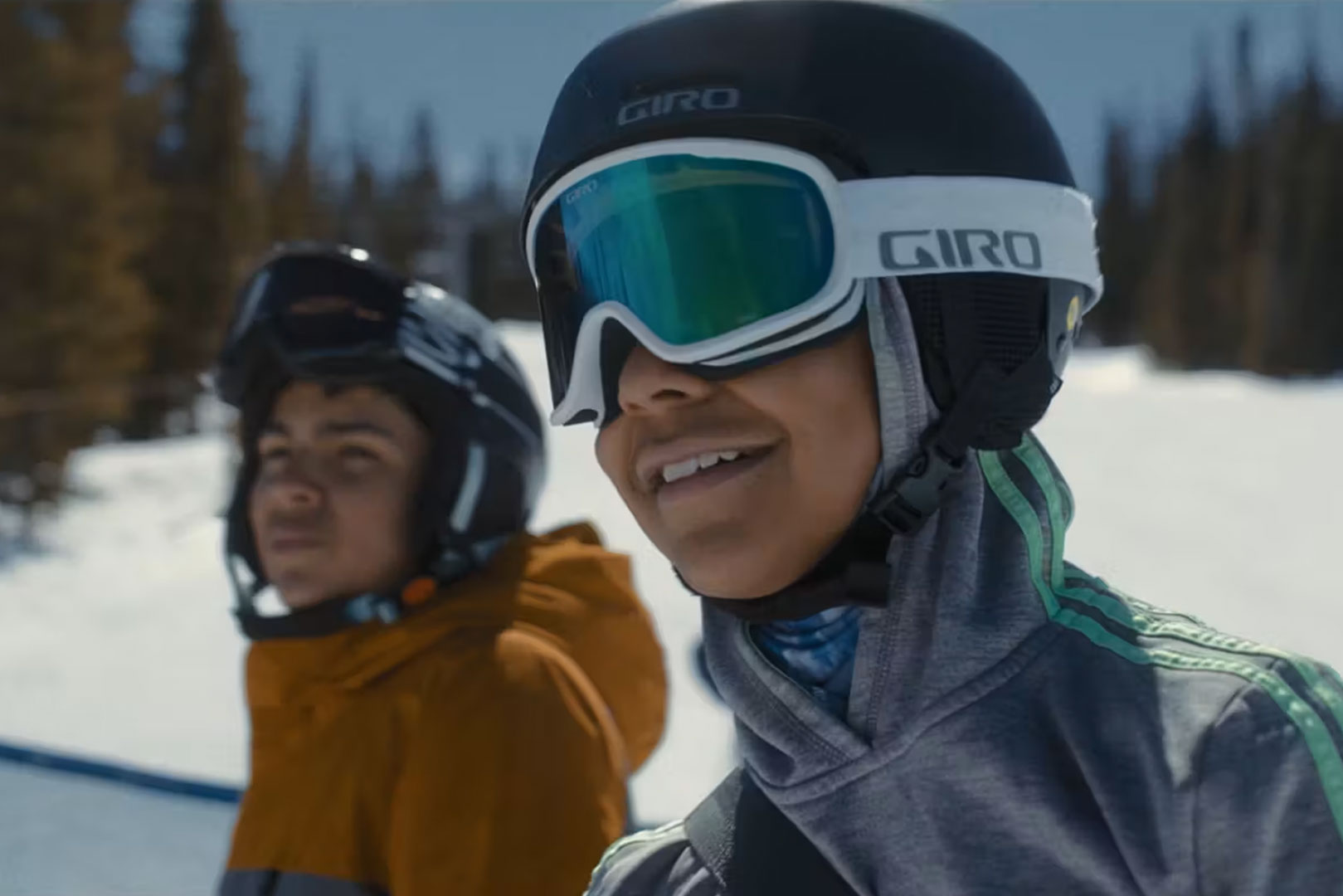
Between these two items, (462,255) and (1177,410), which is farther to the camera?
(462,255)

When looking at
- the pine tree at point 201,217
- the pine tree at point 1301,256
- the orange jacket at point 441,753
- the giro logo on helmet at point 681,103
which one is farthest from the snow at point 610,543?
the pine tree at point 1301,256

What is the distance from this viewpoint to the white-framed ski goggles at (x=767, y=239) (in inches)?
40.4

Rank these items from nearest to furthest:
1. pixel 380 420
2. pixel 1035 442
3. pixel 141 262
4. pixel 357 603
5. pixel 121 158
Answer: pixel 1035 442 < pixel 357 603 < pixel 380 420 < pixel 121 158 < pixel 141 262

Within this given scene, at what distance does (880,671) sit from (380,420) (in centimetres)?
142

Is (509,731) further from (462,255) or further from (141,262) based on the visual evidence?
(462,255)


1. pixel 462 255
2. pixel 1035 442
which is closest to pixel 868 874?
pixel 1035 442

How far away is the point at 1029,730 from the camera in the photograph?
2.94ft

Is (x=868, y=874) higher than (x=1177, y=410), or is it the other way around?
(x=868, y=874)

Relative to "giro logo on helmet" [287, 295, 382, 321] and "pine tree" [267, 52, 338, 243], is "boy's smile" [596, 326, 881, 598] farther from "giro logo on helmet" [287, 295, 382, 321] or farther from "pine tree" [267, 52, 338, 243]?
"pine tree" [267, 52, 338, 243]

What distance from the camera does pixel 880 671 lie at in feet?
3.19

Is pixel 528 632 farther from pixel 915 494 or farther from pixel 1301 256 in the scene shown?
pixel 1301 256

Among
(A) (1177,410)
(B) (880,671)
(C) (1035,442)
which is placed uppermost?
(C) (1035,442)

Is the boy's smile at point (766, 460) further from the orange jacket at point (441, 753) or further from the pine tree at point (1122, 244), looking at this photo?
the pine tree at point (1122, 244)

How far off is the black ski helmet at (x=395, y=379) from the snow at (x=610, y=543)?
3.48 ft
